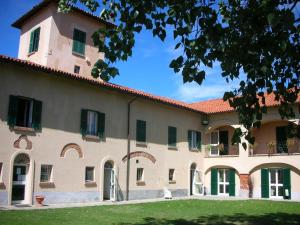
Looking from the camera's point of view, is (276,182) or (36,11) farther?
(276,182)

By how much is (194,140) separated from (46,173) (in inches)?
483

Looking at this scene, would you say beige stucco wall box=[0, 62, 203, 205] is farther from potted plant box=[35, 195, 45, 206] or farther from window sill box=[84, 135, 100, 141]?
potted plant box=[35, 195, 45, 206]

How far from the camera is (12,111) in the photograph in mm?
15508

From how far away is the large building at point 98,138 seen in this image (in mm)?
16078

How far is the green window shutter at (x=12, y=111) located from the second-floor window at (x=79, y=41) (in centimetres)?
717

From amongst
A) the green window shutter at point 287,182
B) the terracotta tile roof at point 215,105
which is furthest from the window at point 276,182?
the terracotta tile roof at point 215,105

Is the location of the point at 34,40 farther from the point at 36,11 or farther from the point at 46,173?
the point at 46,173

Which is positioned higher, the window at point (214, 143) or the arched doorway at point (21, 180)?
the window at point (214, 143)

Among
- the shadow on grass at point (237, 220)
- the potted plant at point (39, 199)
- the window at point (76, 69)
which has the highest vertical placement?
the window at point (76, 69)

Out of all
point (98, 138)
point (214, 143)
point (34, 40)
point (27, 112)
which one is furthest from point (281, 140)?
point (34, 40)

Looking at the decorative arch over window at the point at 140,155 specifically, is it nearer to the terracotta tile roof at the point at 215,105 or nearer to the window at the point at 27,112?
the window at the point at 27,112

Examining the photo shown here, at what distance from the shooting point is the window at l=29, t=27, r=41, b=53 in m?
21.9

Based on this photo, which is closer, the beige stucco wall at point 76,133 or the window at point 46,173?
the beige stucco wall at point 76,133

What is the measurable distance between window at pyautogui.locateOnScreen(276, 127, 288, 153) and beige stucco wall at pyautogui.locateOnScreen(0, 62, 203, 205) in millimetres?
6714
